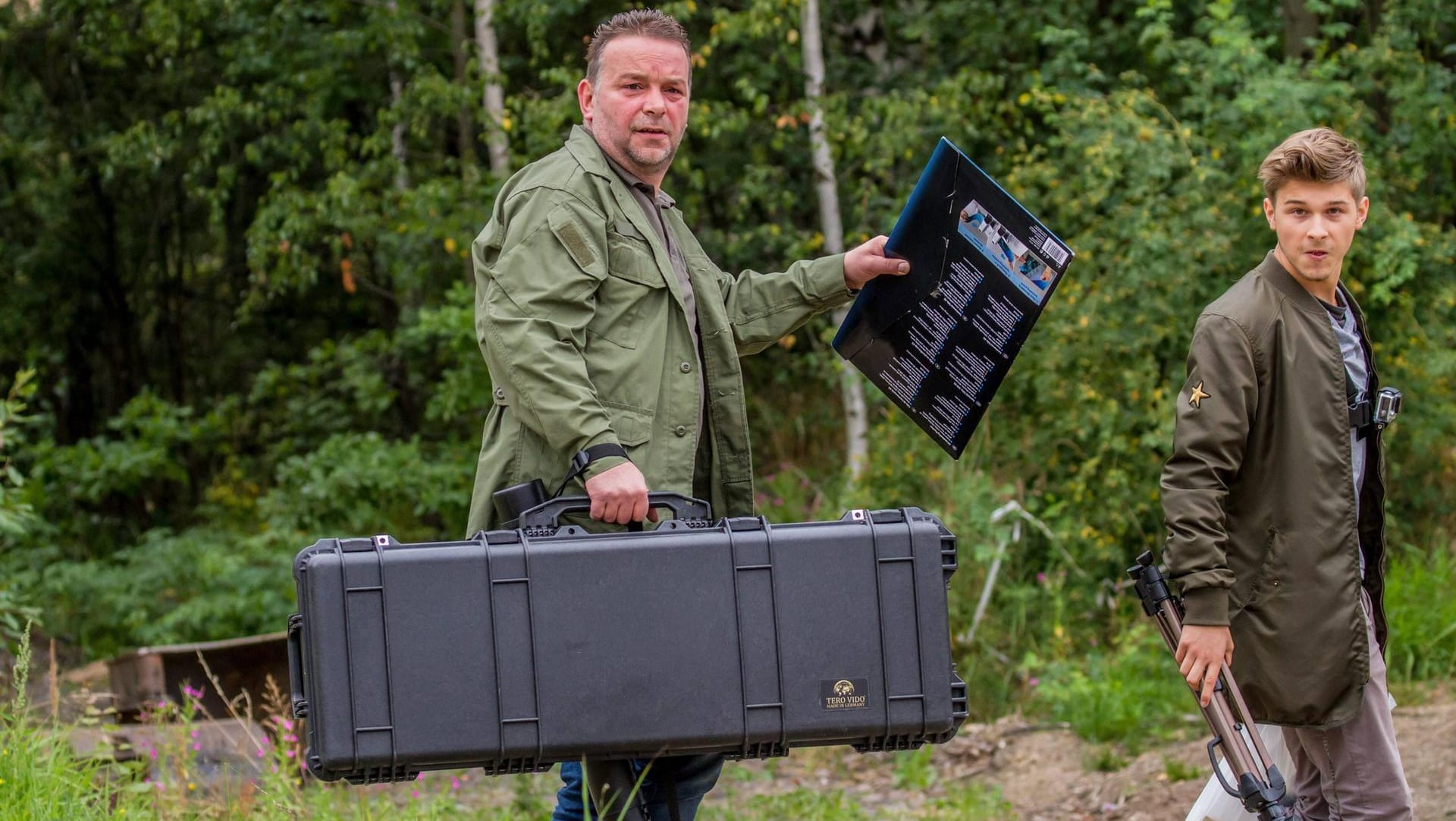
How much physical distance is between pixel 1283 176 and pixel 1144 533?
366cm

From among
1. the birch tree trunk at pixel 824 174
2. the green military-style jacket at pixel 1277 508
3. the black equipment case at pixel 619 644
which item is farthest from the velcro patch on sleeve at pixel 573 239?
the birch tree trunk at pixel 824 174

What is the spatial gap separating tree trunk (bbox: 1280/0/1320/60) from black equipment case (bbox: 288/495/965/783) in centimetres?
585

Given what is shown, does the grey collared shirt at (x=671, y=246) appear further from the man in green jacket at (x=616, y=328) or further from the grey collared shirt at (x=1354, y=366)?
the grey collared shirt at (x=1354, y=366)

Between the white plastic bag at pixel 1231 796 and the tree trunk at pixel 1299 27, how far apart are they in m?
5.17

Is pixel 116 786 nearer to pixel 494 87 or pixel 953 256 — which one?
pixel 953 256

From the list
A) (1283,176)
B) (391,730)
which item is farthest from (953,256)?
(391,730)

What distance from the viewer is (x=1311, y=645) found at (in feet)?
10.4

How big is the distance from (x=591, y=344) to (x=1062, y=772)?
3.24 m

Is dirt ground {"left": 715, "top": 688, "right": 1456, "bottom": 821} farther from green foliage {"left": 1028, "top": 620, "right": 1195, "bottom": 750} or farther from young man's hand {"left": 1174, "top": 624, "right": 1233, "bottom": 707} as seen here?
young man's hand {"left": 1174, "top": 624, "right": 1233, "bottom": 707}

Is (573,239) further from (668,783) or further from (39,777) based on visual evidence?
(39,777)

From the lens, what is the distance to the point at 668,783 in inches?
127

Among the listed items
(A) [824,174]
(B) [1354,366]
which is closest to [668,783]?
(B) [1354,366]

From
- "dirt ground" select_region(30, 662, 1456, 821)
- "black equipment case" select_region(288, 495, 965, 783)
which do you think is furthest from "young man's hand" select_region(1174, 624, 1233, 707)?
"dirt ground" select_region(30, 662, 1456, 821)

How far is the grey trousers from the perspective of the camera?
3195mm
